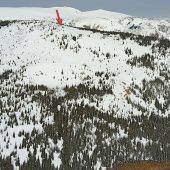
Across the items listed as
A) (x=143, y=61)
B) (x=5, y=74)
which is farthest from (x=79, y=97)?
(x=143, y=61)

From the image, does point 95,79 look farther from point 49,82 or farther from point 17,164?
point 17,164

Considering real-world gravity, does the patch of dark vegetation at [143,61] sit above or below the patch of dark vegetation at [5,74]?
above

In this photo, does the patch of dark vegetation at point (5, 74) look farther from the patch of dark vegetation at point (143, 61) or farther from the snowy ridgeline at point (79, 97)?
the patch of dark vegetation at point (143, 61)

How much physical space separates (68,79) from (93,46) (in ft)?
24.3

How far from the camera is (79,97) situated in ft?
73.9

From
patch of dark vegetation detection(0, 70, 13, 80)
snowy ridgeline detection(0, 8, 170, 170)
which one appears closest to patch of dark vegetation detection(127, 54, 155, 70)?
snowy ridgeline detection(0, 8, 170, 170)

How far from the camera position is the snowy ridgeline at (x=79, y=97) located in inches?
623

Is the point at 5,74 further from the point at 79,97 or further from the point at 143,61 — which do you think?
the point at 143,61

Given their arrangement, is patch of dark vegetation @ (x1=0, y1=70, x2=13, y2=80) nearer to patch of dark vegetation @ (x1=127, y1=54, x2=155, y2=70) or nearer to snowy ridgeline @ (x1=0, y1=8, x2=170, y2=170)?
snowy ridgeline @ (x1=0, y1=8, x2=170, y2=170)

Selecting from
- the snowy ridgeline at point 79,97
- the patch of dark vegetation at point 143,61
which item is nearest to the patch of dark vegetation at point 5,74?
the snowy ridgeline at point 79,97

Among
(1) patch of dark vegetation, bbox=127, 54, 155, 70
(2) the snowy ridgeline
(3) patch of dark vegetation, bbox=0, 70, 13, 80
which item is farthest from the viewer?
(1) patch of dark vegetation, bbox=127, 54, 155, 70

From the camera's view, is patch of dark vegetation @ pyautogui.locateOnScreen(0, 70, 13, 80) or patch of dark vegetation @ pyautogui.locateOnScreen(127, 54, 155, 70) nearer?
patch of dark vegetation @ pyautogui.locateOnScreen(0, 70, 13, 80)

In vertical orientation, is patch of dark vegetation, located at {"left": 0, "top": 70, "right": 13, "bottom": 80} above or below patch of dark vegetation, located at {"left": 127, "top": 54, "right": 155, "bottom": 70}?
below

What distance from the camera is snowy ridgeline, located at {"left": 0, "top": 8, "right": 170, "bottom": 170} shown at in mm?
15812
